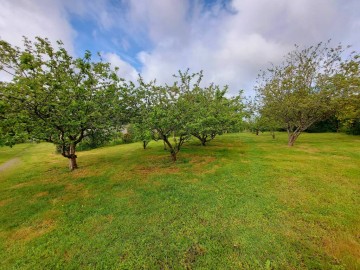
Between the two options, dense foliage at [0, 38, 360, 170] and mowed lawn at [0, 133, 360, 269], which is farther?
dense foliage at [0, 38, 360, 170]

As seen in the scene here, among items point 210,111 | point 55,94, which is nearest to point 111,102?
point 55,94

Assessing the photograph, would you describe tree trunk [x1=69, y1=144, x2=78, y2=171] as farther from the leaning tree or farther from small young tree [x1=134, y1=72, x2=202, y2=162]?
small young tree [x1=134, y1=72, x2=202, y2=162]

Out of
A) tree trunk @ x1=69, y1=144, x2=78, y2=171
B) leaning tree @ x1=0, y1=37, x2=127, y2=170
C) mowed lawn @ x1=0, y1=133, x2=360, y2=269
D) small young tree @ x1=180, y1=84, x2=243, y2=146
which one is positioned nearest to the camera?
mowed lawn @ x1=0, y1=133, x2=360, y2=269

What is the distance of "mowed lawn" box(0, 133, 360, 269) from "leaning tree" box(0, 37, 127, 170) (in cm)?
435

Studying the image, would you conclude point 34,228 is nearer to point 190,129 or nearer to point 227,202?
point 227,202

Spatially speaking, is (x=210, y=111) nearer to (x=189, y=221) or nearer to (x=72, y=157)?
(x=189, y=221)

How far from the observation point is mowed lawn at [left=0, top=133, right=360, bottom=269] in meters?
5.05

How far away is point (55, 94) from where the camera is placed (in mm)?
10312

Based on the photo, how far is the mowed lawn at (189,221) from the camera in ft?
16.6

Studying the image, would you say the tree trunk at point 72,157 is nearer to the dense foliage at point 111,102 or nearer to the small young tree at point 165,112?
the dense foliage at point 111,102

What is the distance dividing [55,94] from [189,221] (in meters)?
10.9

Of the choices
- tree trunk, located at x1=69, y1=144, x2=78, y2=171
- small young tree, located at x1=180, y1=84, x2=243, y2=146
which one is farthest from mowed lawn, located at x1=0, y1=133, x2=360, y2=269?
small young tree, located at x1=180, y1=84, x2=243, y2=146

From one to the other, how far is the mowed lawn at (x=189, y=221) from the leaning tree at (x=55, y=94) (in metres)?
4.35

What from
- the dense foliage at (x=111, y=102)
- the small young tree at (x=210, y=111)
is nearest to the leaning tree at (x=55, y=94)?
the dense foliage at (x=111, y=102)
